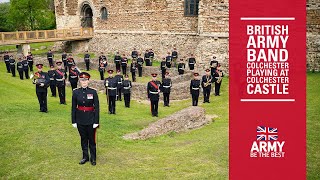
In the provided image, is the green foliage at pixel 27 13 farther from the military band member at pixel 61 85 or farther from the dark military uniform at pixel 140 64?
the military band member at pixel 61 85

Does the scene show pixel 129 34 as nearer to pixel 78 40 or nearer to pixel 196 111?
pixel 78 40

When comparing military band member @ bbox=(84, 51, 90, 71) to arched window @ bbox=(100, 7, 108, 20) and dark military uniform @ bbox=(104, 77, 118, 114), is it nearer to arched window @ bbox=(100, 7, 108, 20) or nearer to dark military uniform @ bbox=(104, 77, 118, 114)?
arched window @ bbox=(100, 7, 108, 20)

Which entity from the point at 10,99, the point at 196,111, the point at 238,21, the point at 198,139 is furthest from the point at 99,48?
the point at 238,21

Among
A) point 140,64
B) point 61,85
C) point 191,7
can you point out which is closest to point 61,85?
point 61,85

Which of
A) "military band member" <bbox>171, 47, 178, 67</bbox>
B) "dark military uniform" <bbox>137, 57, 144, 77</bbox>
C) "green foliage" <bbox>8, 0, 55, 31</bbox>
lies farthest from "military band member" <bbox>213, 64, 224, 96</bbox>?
"green foliage" <bbox>8, 0, 55, 31</bbox>

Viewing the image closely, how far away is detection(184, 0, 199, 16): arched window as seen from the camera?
25156 millimetres

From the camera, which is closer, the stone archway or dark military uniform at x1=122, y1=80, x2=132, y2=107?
dark military uniform at x1=122, y1=80, x2=132, y2=107

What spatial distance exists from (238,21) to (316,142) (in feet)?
18.4

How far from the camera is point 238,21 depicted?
4.88m

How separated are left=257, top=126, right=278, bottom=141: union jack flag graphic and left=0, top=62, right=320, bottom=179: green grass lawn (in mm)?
2047

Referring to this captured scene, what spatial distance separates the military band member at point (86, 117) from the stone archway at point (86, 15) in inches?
1127

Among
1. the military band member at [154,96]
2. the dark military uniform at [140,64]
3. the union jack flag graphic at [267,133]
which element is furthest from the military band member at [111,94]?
the union jack flag graphic at [267,133]

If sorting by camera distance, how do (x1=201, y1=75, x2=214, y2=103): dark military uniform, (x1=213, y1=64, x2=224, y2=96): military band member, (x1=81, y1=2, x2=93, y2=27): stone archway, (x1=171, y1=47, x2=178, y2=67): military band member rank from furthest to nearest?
(x1=81, y1=2, x2=93, y2=27): stone archway
(x1=171, y1=47, x2=178, y2=67): military band member
(x1=213, y1=64, x2=224, y2=96): military band member
(x1=201, y1=75, x2=214, y2=103): dark military uniform

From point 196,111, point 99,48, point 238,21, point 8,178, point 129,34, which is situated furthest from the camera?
point 99,48
